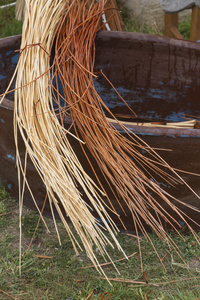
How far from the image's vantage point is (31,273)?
1.53m

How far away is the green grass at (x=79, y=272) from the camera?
1456mm

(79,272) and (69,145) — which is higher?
(69,145)

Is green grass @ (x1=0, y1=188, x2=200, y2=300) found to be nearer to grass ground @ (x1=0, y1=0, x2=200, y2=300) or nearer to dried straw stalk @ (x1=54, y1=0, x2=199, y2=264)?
grass ground @ (x1=0, y1=0, x2=200, y2=300)

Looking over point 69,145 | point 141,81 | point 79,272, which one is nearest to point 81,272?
point 79,272

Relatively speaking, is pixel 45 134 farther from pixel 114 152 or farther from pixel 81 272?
pixel 81 272

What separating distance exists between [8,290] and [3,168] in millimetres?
545

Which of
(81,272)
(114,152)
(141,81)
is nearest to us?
(114,152)

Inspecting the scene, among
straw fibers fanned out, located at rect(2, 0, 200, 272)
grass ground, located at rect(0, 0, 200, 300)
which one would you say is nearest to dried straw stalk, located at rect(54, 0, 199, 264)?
straw fibers fanned out, located at rect(2, 0, 200, 272)

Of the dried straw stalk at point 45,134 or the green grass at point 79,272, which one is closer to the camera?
the dried straw stalk at point 45,134

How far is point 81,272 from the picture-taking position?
1532 mm

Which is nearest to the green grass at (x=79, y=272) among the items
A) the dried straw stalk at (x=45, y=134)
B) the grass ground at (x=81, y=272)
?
the grass ground at (x=81, y=272)

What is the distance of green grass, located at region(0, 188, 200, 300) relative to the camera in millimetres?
1456

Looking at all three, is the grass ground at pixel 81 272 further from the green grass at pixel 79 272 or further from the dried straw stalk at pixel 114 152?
the dried straw stalk at pixel 114 152

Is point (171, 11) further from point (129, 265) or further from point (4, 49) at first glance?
point (129, 265)
